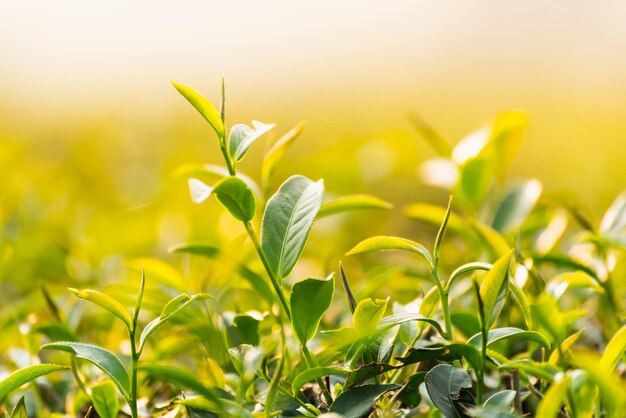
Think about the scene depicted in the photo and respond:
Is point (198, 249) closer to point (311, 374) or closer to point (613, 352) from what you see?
point (311, 374)

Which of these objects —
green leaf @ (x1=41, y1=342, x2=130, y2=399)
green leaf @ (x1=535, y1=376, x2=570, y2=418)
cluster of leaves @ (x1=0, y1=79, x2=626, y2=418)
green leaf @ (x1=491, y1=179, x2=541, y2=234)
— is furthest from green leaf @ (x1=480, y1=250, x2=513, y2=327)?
green leaf @ (x1=491, y1=179, x2=541, y2=234)

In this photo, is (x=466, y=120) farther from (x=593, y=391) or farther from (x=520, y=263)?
(x=593, y=391)

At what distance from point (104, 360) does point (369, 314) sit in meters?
0.23

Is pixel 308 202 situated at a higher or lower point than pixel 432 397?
higher

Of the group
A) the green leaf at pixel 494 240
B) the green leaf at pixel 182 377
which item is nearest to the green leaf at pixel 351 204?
the green leaf at pixel 494 240

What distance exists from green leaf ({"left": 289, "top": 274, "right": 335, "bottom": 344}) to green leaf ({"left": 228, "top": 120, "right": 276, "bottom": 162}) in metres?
0.12

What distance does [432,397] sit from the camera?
606 millimetres

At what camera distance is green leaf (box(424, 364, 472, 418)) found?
613 mm

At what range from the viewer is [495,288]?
627 millimetres

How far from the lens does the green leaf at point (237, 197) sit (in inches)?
25.0

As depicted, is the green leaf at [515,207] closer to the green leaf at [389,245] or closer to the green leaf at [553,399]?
the green leaf at [389,245]

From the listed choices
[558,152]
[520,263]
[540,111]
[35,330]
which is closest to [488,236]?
[520,263]

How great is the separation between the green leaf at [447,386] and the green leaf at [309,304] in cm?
11

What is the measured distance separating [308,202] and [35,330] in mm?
335
